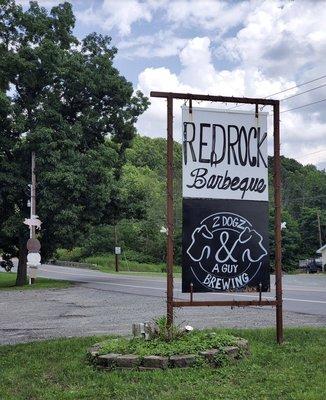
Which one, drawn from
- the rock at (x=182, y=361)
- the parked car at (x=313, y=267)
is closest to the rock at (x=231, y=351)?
the rock at (x=182, y=361)

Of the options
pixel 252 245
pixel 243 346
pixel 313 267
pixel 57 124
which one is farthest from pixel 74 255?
pixel 243 346

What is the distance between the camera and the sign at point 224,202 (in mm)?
7828

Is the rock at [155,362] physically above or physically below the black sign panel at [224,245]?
below

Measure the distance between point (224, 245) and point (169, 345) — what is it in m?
1.63

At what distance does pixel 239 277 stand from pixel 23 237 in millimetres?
21564

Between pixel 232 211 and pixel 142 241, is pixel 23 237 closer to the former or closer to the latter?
pixel 232 211

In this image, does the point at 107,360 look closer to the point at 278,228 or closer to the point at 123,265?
the point at 278,228

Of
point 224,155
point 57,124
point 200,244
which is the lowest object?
point 200,244

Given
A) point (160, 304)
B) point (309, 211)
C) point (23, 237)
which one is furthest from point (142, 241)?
point (160, 304)

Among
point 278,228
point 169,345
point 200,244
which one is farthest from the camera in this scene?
point 278,228

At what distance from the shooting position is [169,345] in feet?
22.9

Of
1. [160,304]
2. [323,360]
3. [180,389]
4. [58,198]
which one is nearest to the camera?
[180,389]

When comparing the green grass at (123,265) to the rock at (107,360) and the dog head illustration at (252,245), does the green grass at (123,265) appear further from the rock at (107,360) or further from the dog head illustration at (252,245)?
the rock at (107,360)

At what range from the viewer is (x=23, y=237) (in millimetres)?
28094
